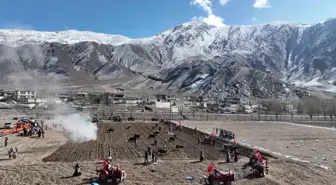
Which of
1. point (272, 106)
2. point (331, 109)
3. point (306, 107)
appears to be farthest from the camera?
point (272, 106)

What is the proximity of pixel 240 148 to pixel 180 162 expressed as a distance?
1062 centimetres

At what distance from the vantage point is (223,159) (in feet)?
98.4

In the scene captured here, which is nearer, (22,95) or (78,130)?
(78,130)

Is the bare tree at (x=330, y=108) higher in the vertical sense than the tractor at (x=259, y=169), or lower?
higher

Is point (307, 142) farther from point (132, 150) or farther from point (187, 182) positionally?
point (187, 182)

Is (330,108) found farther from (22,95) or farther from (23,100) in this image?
(22,95)

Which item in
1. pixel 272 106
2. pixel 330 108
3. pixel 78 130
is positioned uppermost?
pixel 272 106

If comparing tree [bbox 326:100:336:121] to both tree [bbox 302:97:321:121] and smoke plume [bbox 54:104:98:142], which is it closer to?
tree [bbox 302:97:321:121]

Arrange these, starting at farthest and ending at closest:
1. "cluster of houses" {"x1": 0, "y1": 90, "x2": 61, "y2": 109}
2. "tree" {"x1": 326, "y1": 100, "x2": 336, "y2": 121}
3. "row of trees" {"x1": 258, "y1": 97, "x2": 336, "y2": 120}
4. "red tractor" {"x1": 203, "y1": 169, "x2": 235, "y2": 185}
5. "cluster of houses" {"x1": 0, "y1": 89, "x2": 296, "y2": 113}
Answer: "cluster of houses" {"x1": 0, "y1": 89, "x2": 296, "y2": 113} < "row of trees" {"x1": 258, "y1": 97, "x2": 336, "y2": 120} < "tree" {"x1": 326, "y1": 100, "x2": 336, "y2": 121} < "cluster of houses" {"x1": 0, "y1": 90, "x2": 61, "y2": 109} < "red tractor" {"x1": 203, "y1": 169, "x2": 235, "y2": 185}

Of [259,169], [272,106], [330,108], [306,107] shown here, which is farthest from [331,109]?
[259,169]

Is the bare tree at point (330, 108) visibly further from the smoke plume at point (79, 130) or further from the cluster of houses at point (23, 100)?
the cluster of houses at point (23, 100)

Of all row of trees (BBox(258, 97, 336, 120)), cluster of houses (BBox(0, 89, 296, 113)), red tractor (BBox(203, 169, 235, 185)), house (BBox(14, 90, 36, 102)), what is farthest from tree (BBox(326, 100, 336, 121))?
house (BBox(14, 90, 36, 102))

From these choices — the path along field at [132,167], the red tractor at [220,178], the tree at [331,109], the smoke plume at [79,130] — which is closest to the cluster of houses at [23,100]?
the smoke plume at [79,130]

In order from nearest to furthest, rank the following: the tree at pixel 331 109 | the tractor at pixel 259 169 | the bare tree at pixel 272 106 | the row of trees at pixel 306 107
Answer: the tractor at pixel 259 169 < the tree at pixel 331 109 < the row of trees at pixel 306 107 < the bare tree at pixel 272 106
